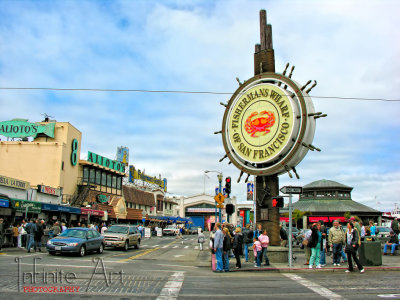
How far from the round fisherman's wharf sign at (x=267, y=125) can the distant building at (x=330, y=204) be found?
52233mm

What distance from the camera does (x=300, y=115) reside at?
16859 mm

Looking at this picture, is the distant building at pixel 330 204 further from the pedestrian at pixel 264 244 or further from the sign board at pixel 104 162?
the pedestrian at pixel 264 244

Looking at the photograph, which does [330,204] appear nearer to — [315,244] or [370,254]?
[370,254]

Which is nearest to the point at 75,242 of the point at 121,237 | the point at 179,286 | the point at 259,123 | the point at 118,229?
the point at 121,237

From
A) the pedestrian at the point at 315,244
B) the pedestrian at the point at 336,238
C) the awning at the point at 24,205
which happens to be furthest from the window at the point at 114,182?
the pedestrian at the point at 315,244

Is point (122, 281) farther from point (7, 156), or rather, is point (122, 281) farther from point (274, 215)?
point (7, 156)

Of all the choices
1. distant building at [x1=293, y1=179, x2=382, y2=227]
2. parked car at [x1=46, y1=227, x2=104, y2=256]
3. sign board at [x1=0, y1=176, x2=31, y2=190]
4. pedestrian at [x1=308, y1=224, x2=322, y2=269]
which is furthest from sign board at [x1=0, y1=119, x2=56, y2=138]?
distant building at [x1=293, y1=179, x2=382, y2=227]

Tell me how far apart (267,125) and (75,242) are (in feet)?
35.7

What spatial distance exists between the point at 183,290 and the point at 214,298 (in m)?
1.19

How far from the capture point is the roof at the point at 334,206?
221ft

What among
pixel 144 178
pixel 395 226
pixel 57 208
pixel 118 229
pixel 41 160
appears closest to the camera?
pixel 395 226

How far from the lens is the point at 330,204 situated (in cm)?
7025

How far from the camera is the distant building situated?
67562 millimetres

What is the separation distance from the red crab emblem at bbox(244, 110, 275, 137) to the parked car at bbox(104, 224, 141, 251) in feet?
38.0
